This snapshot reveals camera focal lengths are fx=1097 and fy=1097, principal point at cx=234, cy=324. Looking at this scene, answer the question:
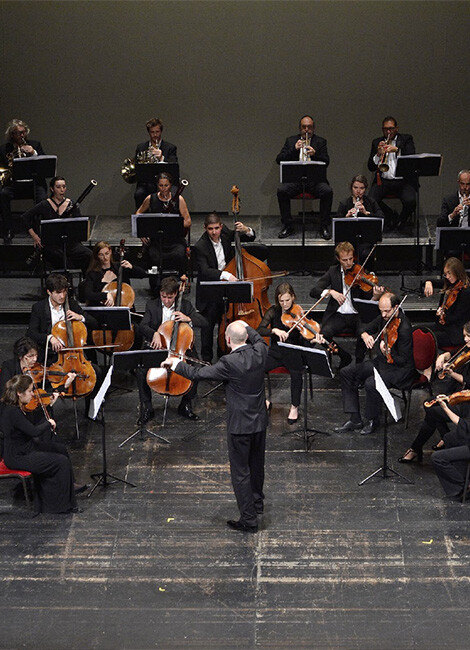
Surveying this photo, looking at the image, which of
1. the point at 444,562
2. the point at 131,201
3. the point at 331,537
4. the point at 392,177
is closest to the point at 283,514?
the point at 331,537

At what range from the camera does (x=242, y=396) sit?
6855mm

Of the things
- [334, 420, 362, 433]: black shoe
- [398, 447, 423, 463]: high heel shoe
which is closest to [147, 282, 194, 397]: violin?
[334, 420, 362, 433]: black shoe

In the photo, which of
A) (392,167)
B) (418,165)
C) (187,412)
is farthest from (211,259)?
(392,167)

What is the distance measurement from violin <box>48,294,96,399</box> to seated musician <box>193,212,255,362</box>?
128cm

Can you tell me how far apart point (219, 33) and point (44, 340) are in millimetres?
4612

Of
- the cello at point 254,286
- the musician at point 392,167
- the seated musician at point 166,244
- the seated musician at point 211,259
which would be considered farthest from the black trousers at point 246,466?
the musician at point 392,167

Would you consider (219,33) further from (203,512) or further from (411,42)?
(203,512)

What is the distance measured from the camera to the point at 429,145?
11844 mm

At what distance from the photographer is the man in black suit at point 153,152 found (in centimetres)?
1059

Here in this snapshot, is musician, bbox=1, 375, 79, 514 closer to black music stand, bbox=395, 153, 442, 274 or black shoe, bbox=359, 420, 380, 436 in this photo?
black shoe, bbox=359, 420, 380, 436

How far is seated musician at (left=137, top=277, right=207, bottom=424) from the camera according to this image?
840cm

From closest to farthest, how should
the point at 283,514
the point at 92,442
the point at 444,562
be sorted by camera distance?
the point at 444,562 < the point at 283,514 < the point at 92,442

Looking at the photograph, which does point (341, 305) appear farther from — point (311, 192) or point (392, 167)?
point (392, 167)

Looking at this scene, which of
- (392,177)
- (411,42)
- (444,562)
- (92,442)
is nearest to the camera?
(444,562)
